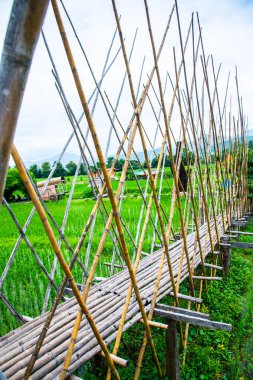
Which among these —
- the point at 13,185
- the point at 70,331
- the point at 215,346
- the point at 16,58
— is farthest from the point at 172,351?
the point at 13,185

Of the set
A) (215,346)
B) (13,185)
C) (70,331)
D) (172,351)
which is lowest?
(215,346)

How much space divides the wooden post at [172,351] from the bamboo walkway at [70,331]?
225 mm

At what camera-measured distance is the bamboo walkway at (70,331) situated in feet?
Answer: 4.76

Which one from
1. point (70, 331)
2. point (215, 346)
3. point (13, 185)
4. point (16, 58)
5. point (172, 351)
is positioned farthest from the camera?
point (13, 185)

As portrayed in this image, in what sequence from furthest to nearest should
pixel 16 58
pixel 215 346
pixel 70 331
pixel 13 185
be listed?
pixel 13 185 < pixel 215 346 < pixel 70 331 < pixel 16 58

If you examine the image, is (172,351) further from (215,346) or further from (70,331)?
(215,346)

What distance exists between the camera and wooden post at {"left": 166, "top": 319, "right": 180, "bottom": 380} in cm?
200

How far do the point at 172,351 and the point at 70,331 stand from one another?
32.1 inches

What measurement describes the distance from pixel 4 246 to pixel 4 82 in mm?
6169

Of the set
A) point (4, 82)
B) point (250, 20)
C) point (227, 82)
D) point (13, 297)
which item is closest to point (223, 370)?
point (13, 297)

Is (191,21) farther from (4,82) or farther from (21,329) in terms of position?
(21,329)

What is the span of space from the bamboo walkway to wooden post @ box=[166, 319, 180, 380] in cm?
22

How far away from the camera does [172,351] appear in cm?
201

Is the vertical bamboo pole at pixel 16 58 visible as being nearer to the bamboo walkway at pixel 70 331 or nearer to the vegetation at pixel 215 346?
the bamboo walkway at pixel 70 331
